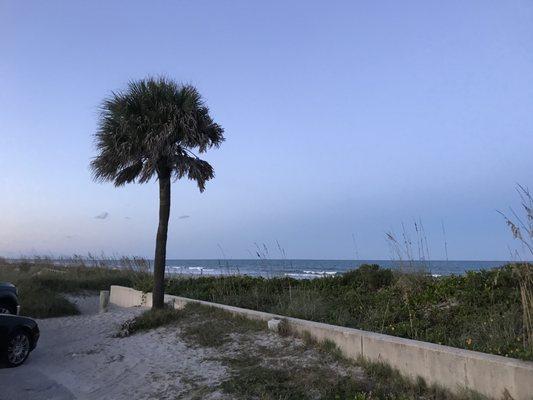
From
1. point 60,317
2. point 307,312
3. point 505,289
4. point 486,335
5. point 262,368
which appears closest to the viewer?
point 486,335

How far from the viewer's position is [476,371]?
21.2 ft

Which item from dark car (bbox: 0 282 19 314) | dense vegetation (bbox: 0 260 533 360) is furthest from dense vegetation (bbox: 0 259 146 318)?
dark car (bbox: 0 282 19 314)

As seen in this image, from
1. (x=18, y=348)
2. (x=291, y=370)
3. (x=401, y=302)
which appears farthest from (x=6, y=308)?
(x=401, y=302)

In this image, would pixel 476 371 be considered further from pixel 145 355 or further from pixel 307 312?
pixel 145 355

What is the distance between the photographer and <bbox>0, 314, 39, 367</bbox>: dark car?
35.1 feet

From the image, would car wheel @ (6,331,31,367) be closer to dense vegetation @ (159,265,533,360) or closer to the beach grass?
the beach grass

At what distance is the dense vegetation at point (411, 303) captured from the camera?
8008mm

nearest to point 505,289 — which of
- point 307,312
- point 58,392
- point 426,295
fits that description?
point 426,295

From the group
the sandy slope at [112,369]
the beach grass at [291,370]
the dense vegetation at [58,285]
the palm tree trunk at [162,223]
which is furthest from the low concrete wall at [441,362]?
the dense vegetation at [58,285]

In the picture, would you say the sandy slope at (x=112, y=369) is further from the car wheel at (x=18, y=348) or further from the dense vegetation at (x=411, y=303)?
the dense vegetation at (x=411, y=303)

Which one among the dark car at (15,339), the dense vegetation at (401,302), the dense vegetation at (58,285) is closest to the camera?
the dense vegetation at (401,302)

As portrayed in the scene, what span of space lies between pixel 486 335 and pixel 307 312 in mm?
4022

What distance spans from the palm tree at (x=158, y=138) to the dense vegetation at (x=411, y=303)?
3.45 m

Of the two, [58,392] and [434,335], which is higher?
[434,335]
